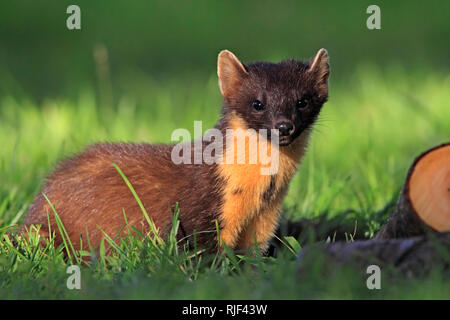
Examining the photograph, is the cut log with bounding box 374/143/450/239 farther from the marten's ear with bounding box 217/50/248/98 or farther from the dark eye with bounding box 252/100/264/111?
the marten's ear with bounding box 217/50/248/98

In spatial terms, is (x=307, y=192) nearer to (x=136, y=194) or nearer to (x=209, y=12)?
(x=136, y=194)

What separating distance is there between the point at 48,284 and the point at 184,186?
1.42 m

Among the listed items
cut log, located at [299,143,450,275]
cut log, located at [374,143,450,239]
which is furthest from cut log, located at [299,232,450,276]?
cut log, located at [374,143,450,239]

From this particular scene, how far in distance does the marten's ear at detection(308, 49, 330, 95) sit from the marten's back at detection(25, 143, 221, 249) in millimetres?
1022

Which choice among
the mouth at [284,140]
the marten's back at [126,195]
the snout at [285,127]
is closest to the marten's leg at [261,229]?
the marten's back at [126,195]

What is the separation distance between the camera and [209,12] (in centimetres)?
1730

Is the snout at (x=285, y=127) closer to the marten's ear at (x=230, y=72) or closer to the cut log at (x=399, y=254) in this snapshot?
the marten's ear at (x=230, y=72)

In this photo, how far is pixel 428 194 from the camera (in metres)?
5.24

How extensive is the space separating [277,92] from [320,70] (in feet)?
1.73

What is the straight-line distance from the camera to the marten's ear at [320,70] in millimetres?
6195

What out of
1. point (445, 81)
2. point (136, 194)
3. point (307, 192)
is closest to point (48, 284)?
point (136, 194)

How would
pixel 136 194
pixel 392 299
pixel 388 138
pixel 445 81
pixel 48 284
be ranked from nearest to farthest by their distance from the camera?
pixel 392 299 → pixel 48 284 → pixel 136 194 → pixel 388 138 → pixel 445 81

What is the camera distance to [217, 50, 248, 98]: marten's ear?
6.12m

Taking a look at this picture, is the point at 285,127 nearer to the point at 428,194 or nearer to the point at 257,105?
the point at 257,105
